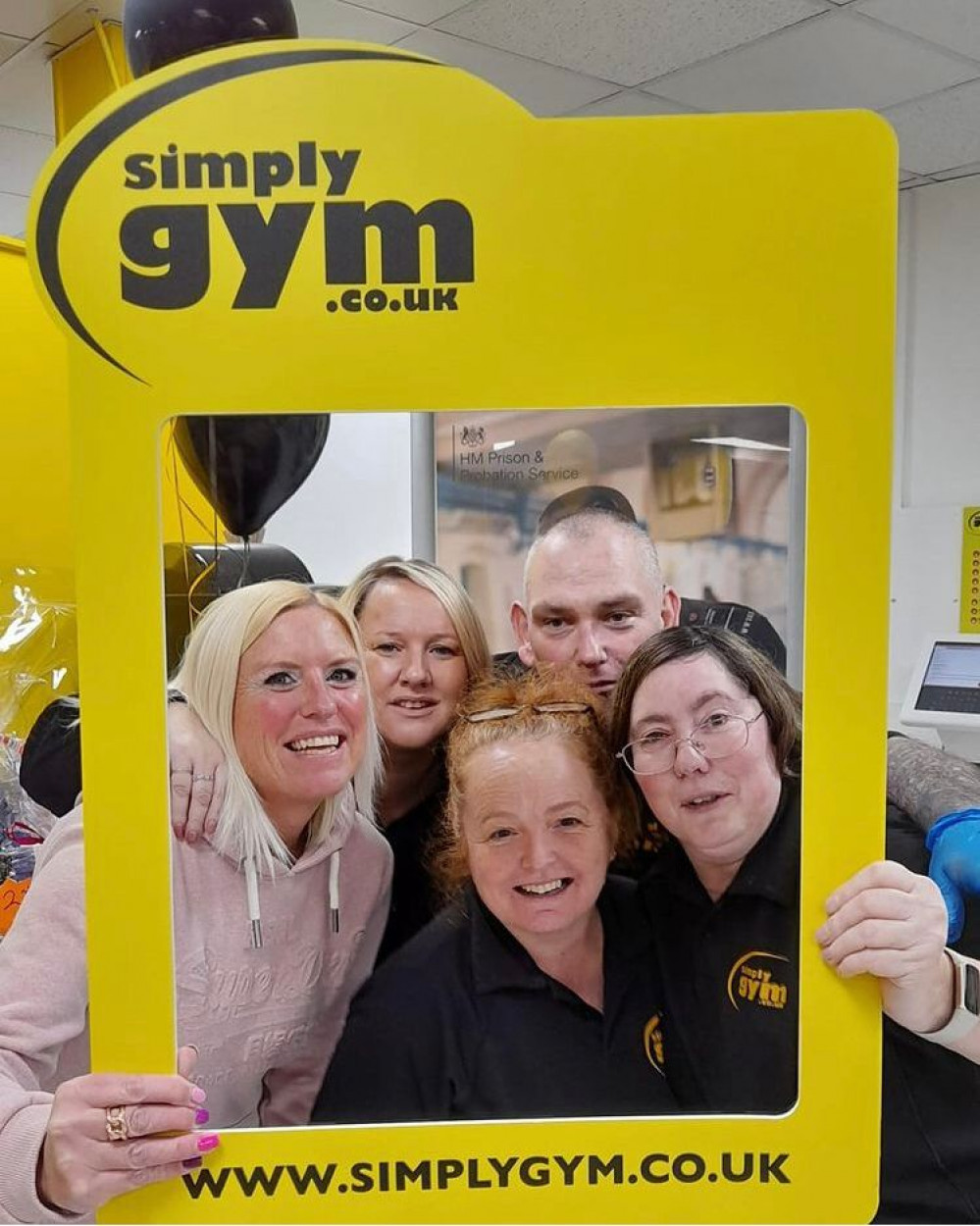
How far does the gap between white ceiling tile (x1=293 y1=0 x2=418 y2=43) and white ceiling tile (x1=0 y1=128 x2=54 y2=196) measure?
978 mm

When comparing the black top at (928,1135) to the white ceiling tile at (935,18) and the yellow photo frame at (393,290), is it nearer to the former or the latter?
the yellow photo frame at (393,290)

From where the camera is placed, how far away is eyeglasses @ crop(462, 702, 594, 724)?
2.82 feet

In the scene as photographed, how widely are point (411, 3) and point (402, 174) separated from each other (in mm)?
1999

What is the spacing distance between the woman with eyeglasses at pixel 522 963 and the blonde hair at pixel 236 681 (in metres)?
0.11

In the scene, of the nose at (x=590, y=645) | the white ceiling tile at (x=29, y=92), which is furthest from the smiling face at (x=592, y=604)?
the white ceiling tile at (x=29, y=92)

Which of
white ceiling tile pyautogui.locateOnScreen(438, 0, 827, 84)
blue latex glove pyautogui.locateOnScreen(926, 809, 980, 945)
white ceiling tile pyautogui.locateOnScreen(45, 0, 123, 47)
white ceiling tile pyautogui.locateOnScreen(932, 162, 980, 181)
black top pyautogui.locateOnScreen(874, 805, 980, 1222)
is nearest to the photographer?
blue latex glove pyautogui.locateOnScreen(926, 809, 980, 945)

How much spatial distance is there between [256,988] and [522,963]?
0.70 ft

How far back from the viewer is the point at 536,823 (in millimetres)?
868

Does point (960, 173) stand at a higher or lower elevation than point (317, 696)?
higher

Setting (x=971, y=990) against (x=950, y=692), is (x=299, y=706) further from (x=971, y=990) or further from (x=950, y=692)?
(x=950, y=692)

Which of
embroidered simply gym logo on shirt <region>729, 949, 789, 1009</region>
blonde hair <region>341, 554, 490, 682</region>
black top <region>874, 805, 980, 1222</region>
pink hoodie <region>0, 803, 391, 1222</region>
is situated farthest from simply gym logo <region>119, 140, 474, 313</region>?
black top <region>874, 805, 980, 1222</region>

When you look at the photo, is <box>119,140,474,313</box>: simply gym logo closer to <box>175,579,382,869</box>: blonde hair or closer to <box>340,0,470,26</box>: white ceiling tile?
<box>175,579,382,869</box>: blonde hair

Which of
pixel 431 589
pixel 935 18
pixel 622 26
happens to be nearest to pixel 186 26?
pixel 431 589

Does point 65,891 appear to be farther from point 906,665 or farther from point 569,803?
point 906,665
